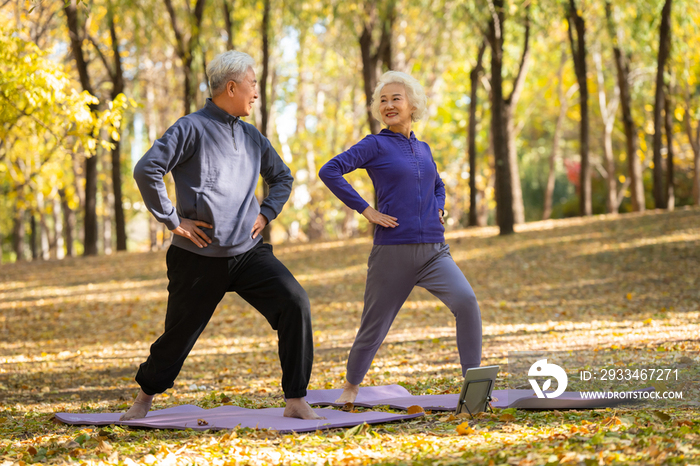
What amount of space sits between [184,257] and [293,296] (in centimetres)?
62

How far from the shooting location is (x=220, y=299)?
3445mm

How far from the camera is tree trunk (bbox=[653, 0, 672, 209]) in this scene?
14906 mm

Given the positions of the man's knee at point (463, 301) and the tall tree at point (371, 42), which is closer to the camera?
the man's knee at point (463, 301)

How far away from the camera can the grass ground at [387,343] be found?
3.02 metres

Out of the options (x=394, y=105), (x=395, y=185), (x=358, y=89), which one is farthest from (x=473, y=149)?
(x=395, y=185)

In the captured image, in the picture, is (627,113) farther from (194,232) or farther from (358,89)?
(194,232)

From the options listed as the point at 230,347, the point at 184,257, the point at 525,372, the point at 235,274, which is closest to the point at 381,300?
the point at 235,274

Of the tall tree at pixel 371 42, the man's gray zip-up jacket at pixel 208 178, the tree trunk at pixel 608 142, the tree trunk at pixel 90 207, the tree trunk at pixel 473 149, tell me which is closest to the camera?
the man's gray zip-up jacket at pixel 208 178

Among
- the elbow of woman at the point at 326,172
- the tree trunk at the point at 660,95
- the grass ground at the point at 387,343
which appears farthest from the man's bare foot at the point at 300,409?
the tree trunk at the point at 660,95

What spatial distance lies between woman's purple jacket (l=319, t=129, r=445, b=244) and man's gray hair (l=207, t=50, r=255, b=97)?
27.8 inches

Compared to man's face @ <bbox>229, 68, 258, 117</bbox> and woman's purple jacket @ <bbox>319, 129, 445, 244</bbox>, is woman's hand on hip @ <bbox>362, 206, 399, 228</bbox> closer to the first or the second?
woman's purple jacket @ <bbox>319, 129, 445, 244</bbox>

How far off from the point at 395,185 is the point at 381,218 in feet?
0.82

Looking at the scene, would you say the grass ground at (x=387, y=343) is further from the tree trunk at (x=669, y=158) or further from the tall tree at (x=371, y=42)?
the tall tree at (x=371, y=42)

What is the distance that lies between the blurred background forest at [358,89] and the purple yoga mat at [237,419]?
3.74m
